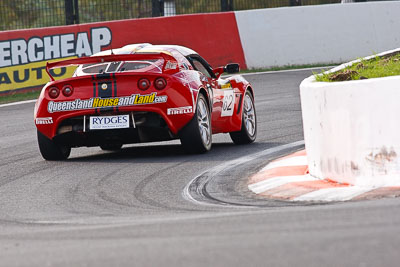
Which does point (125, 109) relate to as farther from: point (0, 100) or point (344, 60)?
point (344, 60)

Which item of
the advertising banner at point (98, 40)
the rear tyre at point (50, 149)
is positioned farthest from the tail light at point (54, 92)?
the advertising banner at point (98, 40)

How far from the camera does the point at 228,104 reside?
36.8 feet

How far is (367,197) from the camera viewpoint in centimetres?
Result: 670

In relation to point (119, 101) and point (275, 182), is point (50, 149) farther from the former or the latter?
point (275, 182)

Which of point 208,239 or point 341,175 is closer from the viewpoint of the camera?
point 208,239

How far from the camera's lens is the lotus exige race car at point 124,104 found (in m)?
9.92

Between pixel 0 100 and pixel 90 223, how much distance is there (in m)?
12.2

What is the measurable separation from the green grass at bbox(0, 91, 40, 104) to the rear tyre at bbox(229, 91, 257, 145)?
24.4 ft

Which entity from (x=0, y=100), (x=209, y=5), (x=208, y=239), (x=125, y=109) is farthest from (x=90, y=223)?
(x=209, y=5)

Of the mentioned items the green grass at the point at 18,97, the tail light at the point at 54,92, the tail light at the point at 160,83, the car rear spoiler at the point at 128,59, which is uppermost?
the car rear spoiler at the point at 128,59

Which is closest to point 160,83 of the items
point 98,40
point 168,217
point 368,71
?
point 368,71

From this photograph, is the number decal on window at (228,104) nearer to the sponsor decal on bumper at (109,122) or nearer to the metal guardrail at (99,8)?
the sponsor decal on bumper at (109,122)

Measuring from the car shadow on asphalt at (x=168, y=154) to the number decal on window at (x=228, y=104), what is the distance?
41cm

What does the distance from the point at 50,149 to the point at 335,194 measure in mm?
4317
